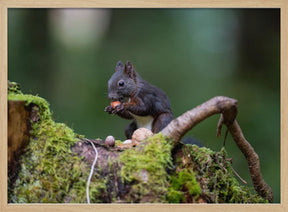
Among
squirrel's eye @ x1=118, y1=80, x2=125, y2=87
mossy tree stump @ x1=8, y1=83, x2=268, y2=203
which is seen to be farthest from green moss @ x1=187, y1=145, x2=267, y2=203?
squirrel's eye @ x1=118, y1=80, x2=125, y2=87

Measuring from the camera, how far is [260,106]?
3898mm

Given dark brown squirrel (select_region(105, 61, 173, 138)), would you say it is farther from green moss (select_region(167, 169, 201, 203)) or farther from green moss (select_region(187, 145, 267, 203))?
green moss (select_region(167, 169, 201, 203))

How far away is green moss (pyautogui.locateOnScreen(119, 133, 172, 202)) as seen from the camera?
4.38ft

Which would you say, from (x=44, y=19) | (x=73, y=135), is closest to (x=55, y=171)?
(x=73, y=135)

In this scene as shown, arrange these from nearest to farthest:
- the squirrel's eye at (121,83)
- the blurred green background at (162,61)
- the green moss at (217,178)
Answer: the green moss at (217,178) < the squirrel's eye at (121,83) < the blurred green background at (162,61)

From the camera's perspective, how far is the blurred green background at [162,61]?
3838 mm

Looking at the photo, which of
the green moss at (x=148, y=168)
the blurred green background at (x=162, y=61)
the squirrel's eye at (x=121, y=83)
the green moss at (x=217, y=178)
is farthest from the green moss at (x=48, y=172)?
the blurred green background at (x=162, y=61)

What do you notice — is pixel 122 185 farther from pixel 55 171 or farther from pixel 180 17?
pixel 180 17

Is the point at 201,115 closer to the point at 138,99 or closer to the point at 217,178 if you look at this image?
the point at 217,178

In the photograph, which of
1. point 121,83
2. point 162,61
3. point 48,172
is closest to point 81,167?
point 48,172

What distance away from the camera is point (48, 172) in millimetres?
1369

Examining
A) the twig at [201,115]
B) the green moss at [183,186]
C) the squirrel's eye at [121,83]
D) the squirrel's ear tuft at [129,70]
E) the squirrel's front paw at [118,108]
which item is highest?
the squirrel's ear tuft at [129,70]

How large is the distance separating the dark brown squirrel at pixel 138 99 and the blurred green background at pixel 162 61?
1.44 meters

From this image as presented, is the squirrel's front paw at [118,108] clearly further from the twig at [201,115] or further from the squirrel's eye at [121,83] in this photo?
the twig at [201,115]
